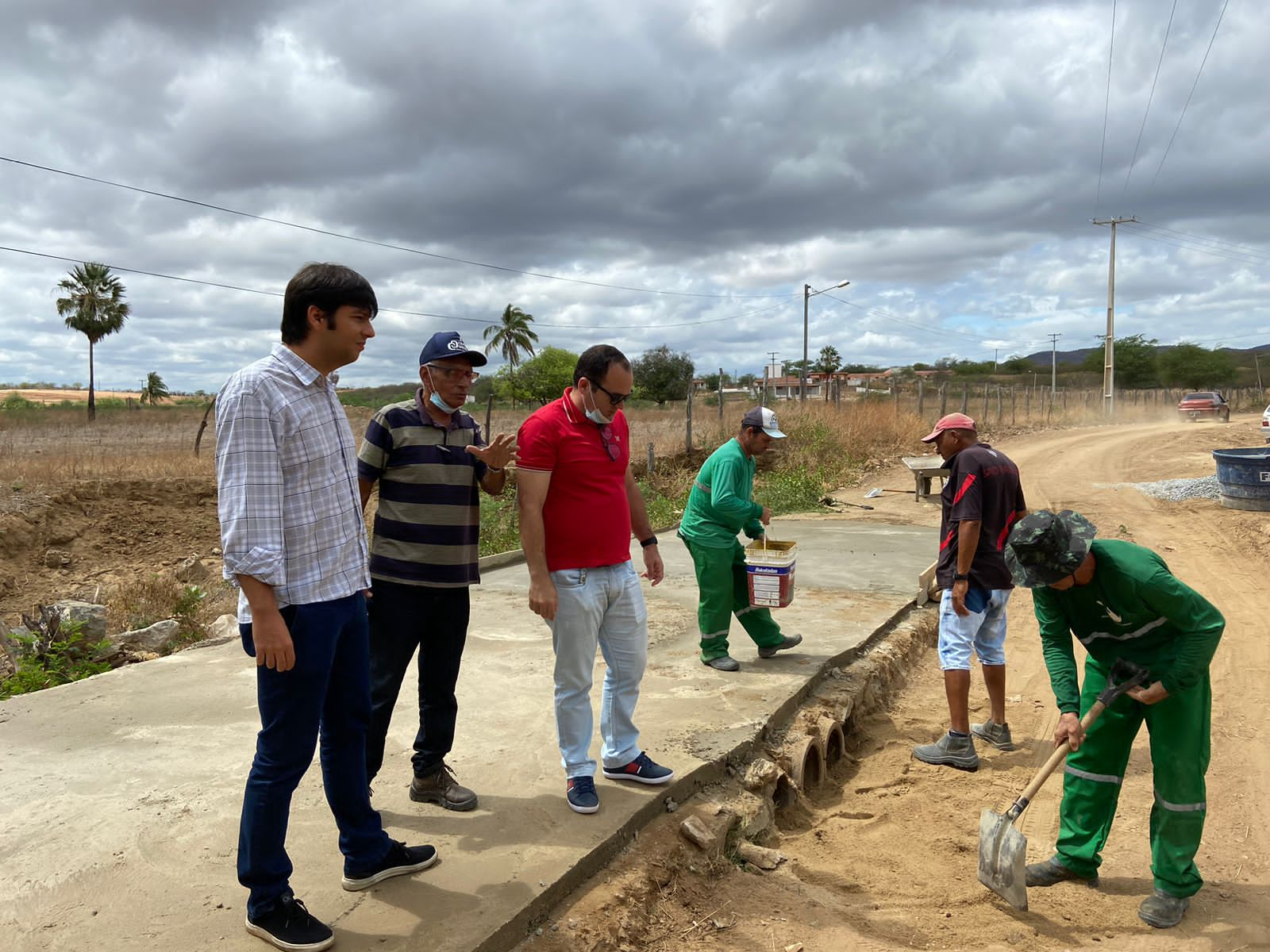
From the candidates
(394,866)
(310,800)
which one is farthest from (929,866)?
(310,800)

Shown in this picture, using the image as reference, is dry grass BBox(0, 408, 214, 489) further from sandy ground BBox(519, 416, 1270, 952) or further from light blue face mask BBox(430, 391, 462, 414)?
sandy ground BBox(519, 416, 1270, 952)

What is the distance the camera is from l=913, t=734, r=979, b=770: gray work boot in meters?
4.93

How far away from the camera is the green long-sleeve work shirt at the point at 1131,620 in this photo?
3160 millimetres

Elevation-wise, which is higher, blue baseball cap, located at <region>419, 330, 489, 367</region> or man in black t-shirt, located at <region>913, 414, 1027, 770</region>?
blue baseball cap, located at <region>419, 330, 489, 367</region>

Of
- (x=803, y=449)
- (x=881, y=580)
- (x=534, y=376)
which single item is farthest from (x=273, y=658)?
(x=534, y=376)

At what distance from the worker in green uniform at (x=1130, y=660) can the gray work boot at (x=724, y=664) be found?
2255 millimetres

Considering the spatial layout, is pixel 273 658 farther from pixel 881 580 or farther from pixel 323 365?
pixel 881 580

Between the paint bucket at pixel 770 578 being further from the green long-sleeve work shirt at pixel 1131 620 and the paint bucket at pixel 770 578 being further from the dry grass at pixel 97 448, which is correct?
the dry grass at pixel 97 448

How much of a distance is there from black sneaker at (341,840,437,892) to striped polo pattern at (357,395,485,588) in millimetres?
934

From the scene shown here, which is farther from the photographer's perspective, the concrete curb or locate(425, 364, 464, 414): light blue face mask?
locate(425, 364, 464, 414): light blue face mask

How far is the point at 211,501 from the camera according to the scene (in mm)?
14484

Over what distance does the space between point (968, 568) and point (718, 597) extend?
154 centimetres

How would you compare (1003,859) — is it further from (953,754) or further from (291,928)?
(291,928)

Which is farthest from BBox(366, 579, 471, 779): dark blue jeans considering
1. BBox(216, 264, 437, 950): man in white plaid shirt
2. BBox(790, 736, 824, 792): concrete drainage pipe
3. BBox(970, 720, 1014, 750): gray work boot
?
BBox(970, 720, 1014, 750): gray work boot
